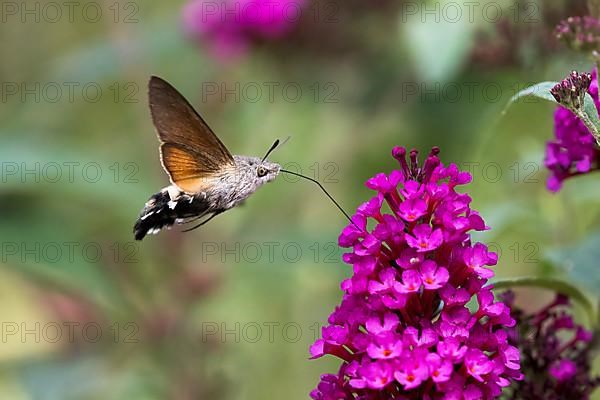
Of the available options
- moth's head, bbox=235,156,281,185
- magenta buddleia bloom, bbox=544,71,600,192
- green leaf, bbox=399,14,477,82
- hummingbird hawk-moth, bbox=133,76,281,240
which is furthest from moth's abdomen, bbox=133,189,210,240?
green leaf, bbox=399,14,477,82

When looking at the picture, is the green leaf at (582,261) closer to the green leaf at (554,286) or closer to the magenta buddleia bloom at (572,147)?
the green leaf at (554,286)

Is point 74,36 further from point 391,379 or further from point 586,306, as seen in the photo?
point 391,379

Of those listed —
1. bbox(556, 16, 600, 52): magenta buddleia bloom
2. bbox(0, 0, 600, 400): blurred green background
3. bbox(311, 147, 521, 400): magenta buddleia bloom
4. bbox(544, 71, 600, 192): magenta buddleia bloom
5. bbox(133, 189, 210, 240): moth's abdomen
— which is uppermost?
bbox(0, 0, 600, 400): blurred green background

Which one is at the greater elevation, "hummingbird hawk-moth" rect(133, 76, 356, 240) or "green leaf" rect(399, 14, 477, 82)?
"green leaf" rect(399, 14, 477, 82)

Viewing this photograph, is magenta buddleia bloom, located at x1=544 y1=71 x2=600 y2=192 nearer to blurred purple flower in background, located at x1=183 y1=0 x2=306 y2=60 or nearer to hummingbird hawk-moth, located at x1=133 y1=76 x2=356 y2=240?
hummingbird hawk-moth, located at x1=133 y1=76 x2=356 y2=240

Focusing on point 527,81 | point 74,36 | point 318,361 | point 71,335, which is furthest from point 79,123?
point 527,81

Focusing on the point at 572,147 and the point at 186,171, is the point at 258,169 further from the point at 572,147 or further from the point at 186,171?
the point at 572,147
